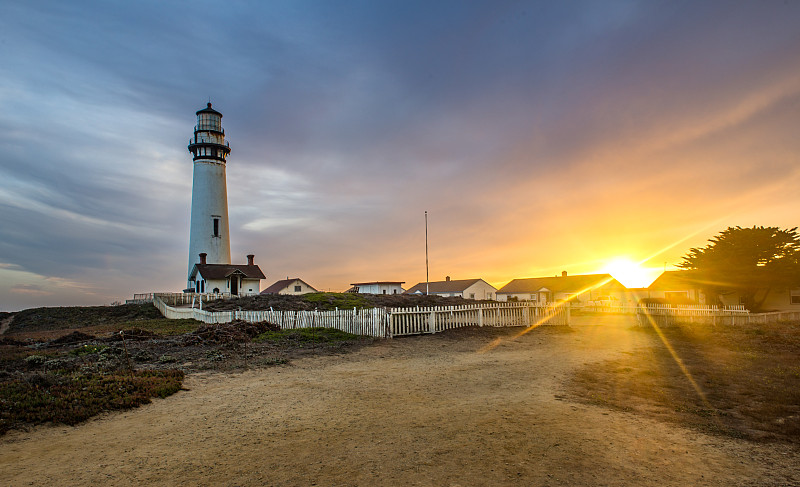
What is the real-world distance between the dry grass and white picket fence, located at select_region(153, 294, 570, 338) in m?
8.38

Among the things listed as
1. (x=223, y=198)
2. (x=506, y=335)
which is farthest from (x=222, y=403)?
(x=223, y=198)

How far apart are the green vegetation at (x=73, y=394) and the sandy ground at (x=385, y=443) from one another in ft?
1.43

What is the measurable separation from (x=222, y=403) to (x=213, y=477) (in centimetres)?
372

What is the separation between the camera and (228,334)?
17.3m

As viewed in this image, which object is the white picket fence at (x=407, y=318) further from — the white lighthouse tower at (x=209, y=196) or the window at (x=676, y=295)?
the window at (x=676, y=295)

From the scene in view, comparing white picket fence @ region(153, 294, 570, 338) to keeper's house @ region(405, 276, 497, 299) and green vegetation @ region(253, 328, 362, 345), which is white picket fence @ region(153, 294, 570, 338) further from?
keeper's house @ region(405, 276, 497, 299)

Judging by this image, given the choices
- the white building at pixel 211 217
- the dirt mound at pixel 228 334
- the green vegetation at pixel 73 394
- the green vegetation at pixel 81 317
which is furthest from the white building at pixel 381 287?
the green vegetation at pixel 73 394

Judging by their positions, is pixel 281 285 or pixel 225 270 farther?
pixel 281 285

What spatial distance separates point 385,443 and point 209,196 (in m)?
49.5

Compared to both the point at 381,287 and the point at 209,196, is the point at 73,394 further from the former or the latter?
the point at 381,287

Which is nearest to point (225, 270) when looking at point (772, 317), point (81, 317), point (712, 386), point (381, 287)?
point (81, 317)

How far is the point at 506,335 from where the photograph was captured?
20047 mm

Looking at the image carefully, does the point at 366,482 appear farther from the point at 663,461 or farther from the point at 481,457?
the point at 663,461

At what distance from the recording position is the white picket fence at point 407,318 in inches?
756
